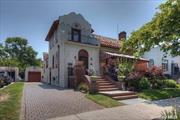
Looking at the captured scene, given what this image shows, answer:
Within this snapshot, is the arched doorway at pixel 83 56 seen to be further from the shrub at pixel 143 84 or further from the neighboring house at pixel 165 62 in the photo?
the neighboring house at pixel 165 62

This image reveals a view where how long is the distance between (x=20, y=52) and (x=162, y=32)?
207 feet

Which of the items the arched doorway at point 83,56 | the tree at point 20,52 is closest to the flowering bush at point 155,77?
the arched doorway at point 83,56

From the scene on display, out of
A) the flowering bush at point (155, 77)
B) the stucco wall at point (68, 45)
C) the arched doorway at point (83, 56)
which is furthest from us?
the arched doorway at point (83, 56)

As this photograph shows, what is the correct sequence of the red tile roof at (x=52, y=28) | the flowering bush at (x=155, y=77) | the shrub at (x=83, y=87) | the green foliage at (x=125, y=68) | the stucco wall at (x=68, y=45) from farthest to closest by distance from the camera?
the red tile roof at (x=52, y=28) → the stucco wall at (x=68, y=45) → the flowering bush at (x=155, y=77) → the green foliage at (x=125, y=68) → the shrub at (x=83, y=87)

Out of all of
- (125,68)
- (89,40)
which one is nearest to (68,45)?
(89,40)

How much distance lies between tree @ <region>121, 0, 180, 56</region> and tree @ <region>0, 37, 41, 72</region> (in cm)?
5786

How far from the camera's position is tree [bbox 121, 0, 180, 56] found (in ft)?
27.7

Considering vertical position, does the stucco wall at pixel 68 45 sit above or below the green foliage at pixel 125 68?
above

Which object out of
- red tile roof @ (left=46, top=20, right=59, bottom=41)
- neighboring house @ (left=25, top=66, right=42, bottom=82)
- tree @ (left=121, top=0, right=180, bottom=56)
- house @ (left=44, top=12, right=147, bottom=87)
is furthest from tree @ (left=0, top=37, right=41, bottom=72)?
tree @ (left=121, top=0, right=180, bottom=56)

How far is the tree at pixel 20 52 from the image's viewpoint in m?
65.1

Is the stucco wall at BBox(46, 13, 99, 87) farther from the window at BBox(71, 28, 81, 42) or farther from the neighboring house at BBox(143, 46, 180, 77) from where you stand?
the neighboring house at BBox(143, 46, 180, 77)

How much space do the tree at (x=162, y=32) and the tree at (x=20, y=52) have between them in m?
57.9

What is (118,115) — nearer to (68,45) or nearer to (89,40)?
(68,45)

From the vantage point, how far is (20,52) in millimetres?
65812
